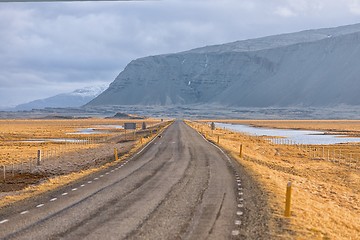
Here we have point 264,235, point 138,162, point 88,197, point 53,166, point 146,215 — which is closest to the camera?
point 264,235

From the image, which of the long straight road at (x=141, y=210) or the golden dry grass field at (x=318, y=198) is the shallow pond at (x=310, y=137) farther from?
the long straight road at (x=141, y=210)

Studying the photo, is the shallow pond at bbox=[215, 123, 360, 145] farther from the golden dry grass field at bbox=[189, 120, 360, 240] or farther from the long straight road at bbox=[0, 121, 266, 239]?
the long straight road at bbox=[0, 121, 266, 239]

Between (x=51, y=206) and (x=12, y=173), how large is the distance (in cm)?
1715

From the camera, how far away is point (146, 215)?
14453mm

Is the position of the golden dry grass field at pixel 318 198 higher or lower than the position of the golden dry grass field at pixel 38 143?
higher

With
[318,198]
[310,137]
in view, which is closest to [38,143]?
[318,198]

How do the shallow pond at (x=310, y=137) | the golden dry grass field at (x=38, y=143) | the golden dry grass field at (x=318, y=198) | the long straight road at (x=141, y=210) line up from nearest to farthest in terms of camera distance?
1. the long straight road at (x=141, y=210)
2. the golden dry grass field at (x=318, y=198)
3. the golden dry grass field at (x=38, y=143)
4. the shallow pond at (x=310, y=137)

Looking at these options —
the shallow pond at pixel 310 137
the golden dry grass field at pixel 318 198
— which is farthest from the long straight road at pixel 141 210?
the shallow pond at pixel 310 137

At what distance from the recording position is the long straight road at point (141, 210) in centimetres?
1227

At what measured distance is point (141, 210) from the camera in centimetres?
1527

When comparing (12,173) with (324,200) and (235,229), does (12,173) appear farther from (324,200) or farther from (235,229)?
(235,229)

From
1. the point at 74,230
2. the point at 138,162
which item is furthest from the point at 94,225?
the point at 138,162

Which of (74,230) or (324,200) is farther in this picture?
(324,200)

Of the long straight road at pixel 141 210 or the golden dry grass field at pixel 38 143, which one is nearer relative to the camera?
the long straight road at pixel 141 210
